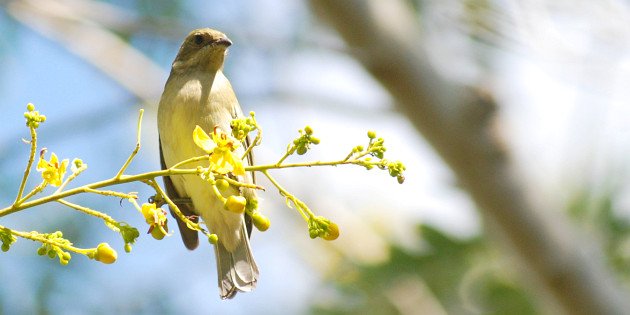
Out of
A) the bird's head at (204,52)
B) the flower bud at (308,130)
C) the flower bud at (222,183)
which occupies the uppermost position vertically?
the bird's head at (204,52)

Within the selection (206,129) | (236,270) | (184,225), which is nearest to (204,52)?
(206,129)

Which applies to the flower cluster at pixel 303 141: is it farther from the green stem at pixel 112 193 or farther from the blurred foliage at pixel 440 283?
the blurred foliage at pixel 440 283

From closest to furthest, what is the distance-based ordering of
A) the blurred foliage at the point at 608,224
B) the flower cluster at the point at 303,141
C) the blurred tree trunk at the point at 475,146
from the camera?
the flower cluster at the point at 303,141, the blurred tree trunk at the point at 475,146, the blurred foliage at the point at 608,224

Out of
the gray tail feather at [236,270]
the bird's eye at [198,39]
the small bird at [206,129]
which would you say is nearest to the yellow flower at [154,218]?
the small bird at [206,129]

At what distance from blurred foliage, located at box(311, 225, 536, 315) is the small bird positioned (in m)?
2.94

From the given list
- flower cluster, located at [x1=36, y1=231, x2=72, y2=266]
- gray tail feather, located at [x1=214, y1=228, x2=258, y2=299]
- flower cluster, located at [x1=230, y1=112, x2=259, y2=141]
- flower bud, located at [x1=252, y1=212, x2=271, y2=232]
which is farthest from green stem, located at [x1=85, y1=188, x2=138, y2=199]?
gray tail feather, located at [x1=214, y1=228, x2=258, y2=299]

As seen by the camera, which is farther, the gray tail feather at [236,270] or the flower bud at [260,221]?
the gray tail feather at [236,270]

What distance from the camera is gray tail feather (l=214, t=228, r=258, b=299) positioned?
3.70 m

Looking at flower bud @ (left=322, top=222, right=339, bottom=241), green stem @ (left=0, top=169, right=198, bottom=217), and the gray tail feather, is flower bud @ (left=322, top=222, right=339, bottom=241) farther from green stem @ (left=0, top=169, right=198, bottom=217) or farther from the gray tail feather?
the gray tail feather

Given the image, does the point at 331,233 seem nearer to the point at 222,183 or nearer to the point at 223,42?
the point at 222,183

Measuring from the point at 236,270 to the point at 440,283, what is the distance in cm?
372

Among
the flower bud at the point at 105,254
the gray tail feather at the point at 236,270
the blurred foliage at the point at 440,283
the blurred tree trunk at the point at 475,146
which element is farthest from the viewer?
the blurred foliage at the point at 440,283

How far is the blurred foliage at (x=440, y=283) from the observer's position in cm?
714

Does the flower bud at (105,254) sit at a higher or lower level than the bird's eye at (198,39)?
lower
